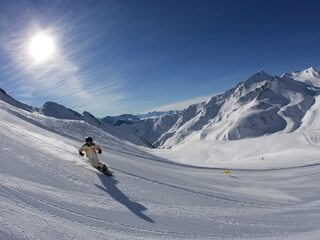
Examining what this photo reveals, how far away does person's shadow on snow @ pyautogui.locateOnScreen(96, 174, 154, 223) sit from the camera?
1152 cm

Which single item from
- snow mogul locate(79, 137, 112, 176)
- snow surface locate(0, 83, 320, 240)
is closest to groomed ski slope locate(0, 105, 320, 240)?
snow surface locate(0, 83, 320, 240)

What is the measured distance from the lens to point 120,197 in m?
12.7

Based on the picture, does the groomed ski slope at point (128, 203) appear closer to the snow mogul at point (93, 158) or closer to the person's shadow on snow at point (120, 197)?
the person's shadow on snow at point (120, 197)

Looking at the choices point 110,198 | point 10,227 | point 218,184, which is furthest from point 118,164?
point 10,227

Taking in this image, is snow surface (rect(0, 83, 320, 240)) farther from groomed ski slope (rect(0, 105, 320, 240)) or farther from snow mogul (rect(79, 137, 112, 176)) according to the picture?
snow mogul (rect(79, 137, 112, 176))

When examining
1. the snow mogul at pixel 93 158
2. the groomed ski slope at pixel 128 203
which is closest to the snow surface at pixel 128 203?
the groomed ski slope at pixel 128 203

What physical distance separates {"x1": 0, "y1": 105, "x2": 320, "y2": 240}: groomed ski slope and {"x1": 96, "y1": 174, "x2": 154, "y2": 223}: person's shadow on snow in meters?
0.03

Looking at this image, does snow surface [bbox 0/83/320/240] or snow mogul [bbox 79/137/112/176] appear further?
snow mogul [bbox 79/137/112/176]

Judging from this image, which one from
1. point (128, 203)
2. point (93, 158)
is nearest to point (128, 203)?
point (128, 203)

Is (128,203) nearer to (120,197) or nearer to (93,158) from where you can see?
(120,197)

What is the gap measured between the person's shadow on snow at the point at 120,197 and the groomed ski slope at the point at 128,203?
0.03 meters

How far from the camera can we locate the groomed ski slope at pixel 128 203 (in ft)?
31.4

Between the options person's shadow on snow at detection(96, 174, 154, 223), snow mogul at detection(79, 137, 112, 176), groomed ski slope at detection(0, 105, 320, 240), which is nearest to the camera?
groomed ski slope at detection(0, 105, 320, 240)

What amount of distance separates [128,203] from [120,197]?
0.57 m
